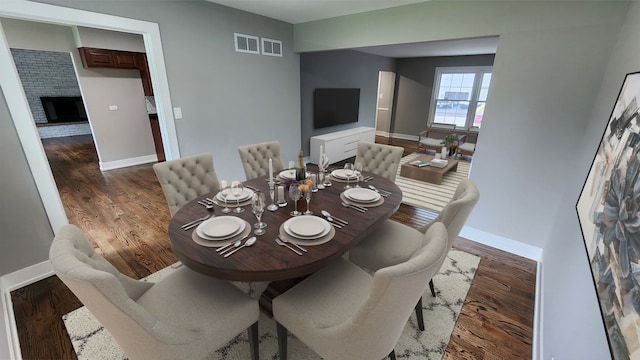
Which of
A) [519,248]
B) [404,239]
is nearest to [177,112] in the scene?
[404,239]

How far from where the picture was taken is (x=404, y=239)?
1.78 meters

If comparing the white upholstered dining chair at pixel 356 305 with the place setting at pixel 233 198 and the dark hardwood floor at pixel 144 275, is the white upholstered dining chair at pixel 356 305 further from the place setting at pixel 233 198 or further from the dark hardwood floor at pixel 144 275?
the dark hardwood floor at pixel 144 275

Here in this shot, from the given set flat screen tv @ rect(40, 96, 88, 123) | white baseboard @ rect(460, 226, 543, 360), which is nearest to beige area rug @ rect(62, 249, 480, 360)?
white baseboard @ rect(460, 226, 543, 360)

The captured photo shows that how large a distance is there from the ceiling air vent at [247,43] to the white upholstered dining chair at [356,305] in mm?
3113

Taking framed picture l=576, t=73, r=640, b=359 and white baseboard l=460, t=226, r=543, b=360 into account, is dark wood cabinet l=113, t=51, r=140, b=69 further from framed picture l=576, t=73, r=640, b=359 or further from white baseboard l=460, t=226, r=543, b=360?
framed picture l=576, t=73, r=640, b=359

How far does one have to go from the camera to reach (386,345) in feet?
3.66

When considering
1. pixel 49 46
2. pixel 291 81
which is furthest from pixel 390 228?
pixel 49 46

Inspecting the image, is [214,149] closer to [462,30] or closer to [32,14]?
[32,14]

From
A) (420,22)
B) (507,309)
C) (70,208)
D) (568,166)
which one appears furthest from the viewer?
(70,208)

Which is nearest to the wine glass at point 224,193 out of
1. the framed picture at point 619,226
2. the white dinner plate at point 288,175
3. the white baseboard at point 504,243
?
the white dinner plate at point 288,175

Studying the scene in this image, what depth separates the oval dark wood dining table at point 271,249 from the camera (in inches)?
44.2

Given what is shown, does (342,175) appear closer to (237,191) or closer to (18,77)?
(237,191)

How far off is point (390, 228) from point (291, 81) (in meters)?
3.11

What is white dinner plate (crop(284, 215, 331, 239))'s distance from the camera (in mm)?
1327
